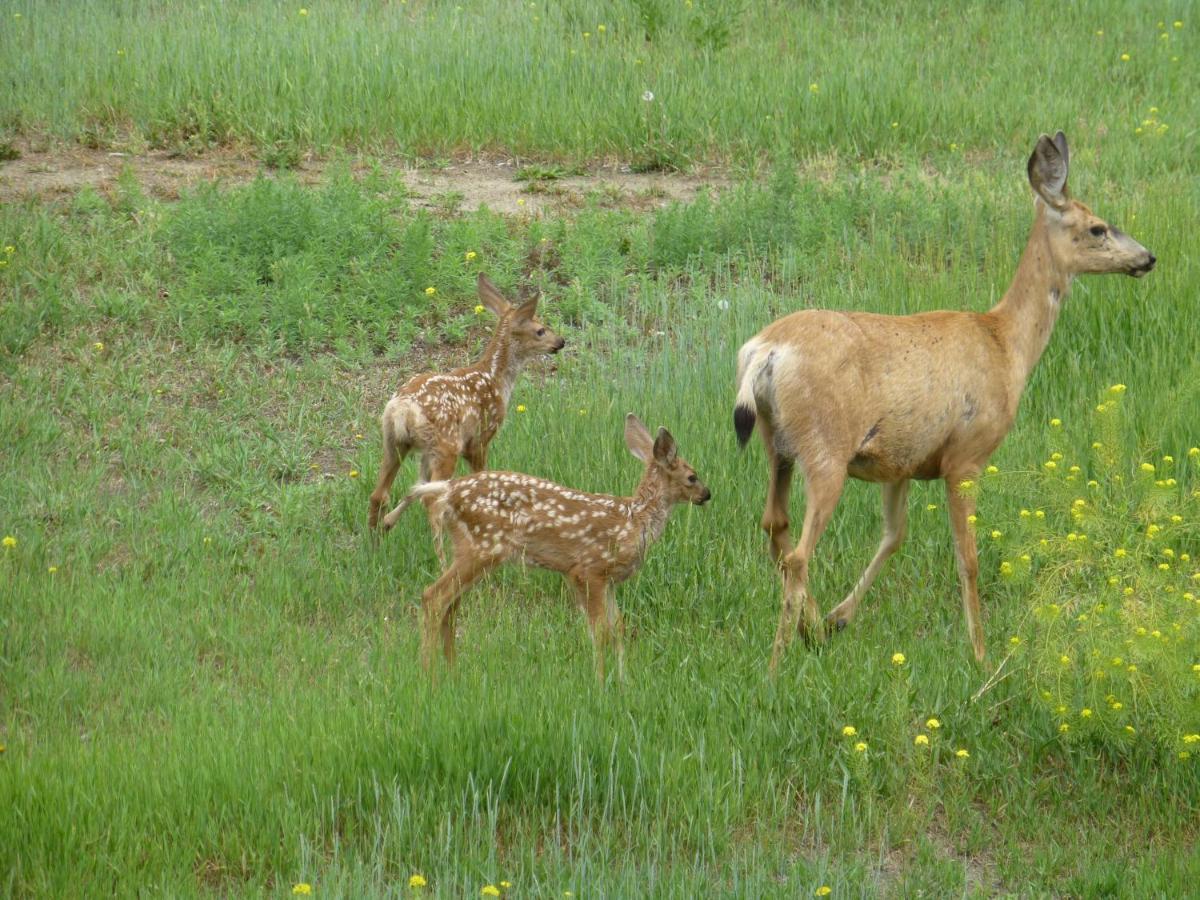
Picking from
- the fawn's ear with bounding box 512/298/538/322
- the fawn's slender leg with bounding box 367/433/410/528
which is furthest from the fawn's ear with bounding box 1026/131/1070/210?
the fawn's slender leg with bounding box 367/433/410/528

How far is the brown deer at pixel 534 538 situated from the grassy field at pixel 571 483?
0.88ft

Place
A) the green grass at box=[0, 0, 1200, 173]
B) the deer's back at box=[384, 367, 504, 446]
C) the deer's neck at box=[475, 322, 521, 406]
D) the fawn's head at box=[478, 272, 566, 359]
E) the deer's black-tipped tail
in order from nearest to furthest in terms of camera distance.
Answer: the deer's black-tipped tail → the deer's back at box=[384, 367, 504, 446] → the deer's neck at box=[475, 322, 521, 406] → the fawn's head at box=[478, 272, 566, 359] → the green grass at box=[0, 0, 1200, 173]

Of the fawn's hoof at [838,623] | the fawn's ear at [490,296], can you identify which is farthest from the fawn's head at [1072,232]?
the fawn's ear at [490,296]

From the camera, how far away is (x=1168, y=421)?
986 cm

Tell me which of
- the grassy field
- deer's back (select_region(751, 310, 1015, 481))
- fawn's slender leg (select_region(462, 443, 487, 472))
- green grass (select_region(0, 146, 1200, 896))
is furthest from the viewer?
fawn's slender leg (select_region(462, 443, 487, 472))

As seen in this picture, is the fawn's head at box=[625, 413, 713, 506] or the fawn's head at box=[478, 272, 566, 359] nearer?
the fawn's head at box=[625, 413, 713, 506]

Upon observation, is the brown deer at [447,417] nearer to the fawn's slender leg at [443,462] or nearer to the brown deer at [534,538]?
the fawn's slender leg at [443,462]

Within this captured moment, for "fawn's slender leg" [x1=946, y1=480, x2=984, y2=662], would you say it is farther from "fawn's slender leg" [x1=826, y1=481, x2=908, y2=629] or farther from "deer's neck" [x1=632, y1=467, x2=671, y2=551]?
"deer's neck" [x1=632, y1=467, x2=671, y2=551]

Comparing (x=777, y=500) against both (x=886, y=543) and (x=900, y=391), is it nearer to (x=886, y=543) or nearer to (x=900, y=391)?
(x=886, y=543)

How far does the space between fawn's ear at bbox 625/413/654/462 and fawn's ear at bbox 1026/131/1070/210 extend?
8.02 feet

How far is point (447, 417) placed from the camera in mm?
9539

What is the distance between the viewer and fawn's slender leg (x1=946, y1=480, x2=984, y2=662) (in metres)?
8.55

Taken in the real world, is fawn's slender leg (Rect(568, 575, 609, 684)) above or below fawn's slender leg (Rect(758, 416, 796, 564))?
below

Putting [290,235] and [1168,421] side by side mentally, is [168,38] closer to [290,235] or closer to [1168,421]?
[290,235]
